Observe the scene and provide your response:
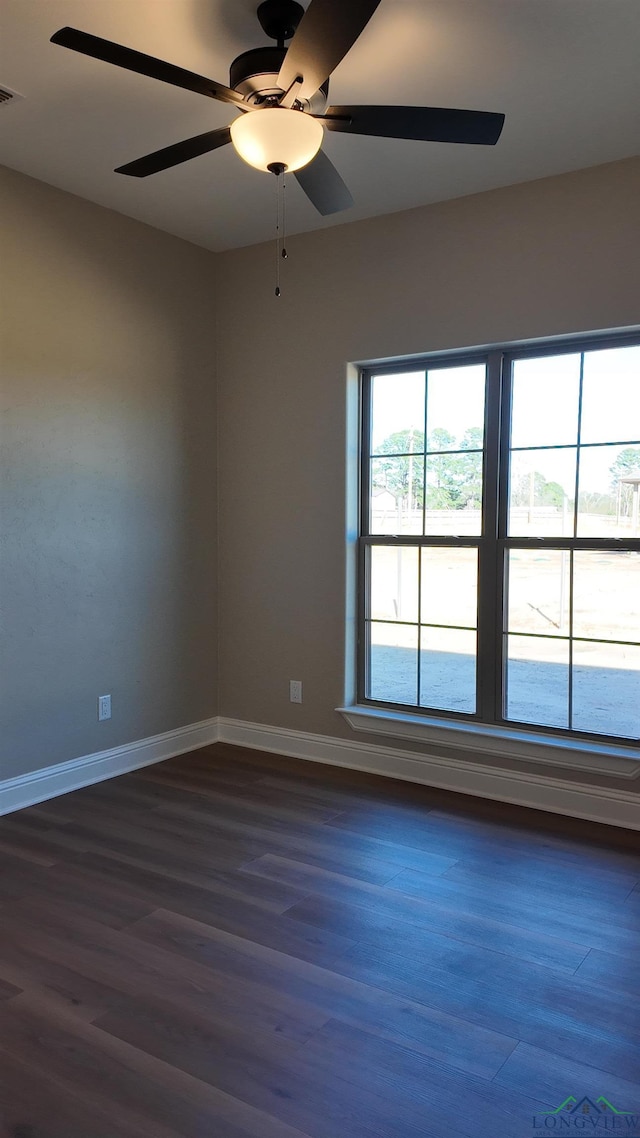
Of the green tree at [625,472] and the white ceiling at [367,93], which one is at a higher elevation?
the white ceiling at [367,93]

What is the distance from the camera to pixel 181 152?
2248 mm

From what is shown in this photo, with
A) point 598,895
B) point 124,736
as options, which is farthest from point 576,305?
point 124,736

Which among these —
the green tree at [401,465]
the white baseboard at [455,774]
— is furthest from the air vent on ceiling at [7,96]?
the white baseboard at [455,774]

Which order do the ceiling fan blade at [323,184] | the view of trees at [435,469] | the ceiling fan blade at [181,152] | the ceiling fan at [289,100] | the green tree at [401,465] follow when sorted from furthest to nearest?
the green tree at [401,465], the view of trees at [435,469], the ceiling fan blade at [323,184], the ceiling fan blade at [181,152], the ceiling fan at [289,100]

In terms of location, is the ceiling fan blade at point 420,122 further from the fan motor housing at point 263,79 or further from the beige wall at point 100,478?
the beige wall at point 100,478

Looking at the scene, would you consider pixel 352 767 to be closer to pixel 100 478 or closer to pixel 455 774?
pixel 455 774

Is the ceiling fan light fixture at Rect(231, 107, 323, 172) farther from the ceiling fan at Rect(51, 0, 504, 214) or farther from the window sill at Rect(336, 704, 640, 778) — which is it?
the window sill at Rect(336, 704, 640, 778)

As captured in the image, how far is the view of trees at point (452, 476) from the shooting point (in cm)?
321

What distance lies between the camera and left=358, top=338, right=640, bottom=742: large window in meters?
3.21

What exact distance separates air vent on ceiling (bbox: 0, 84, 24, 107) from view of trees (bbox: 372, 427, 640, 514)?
6.84 feet

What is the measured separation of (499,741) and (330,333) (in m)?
2.16

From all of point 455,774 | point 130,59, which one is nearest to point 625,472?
point 455,774

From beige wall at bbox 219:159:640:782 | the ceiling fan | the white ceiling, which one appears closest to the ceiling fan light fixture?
the ceiling fan

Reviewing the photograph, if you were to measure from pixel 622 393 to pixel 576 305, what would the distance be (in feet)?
1.36
